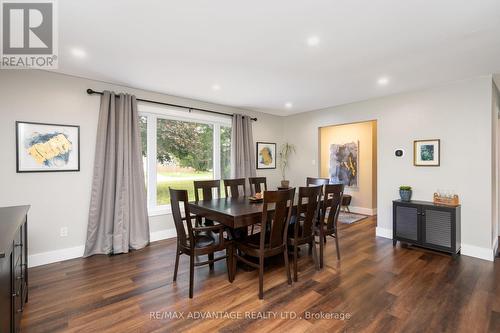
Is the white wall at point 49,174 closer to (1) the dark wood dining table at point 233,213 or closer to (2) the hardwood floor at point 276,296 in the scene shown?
(2) the hardwood floor at point 276,296

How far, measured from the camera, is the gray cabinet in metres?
3.38

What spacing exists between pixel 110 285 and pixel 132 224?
3.79ft

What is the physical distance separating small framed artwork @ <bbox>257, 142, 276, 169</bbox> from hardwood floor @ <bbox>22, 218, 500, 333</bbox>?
274 centimetres

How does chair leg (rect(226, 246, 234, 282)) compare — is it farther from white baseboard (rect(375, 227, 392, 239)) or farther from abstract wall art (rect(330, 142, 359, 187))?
abstract wall art (rect(330, 142, 359, 187))

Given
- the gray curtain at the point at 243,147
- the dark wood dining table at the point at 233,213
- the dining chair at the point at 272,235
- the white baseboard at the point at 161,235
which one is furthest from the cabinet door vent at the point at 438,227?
the white baseboard at the point at 161,235

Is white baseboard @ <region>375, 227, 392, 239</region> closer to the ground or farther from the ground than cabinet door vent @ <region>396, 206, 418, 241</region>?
closer to the ground

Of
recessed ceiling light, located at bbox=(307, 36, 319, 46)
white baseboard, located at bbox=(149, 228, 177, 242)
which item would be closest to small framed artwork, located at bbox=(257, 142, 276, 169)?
white baseboard, located at bbox=(149, 228, 177, 242)

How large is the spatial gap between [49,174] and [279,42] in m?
3.25

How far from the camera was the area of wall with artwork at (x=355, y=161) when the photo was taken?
6.11 m

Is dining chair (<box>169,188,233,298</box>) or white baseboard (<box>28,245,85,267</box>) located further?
white baseboard (<box>28,245,85,267</box>)

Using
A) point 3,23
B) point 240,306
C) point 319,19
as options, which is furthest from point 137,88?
point 240,306

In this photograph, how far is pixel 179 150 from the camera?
448 centimetres

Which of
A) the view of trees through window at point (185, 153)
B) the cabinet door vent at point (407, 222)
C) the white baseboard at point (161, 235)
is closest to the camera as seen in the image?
the cabinet door vent at point (407, 222)

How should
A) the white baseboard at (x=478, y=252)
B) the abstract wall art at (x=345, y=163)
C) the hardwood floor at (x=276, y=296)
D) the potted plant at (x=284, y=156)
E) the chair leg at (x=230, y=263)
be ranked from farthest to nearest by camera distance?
1. the abstract wall art at (x=345, y=163)
2. the potted plant at (x=284, y=156)
3. the white baseboard at (x=478, y=252)
4. the chair leg at (x=230, y=263)
5. the hardwood floor at (x=276, y=296)
